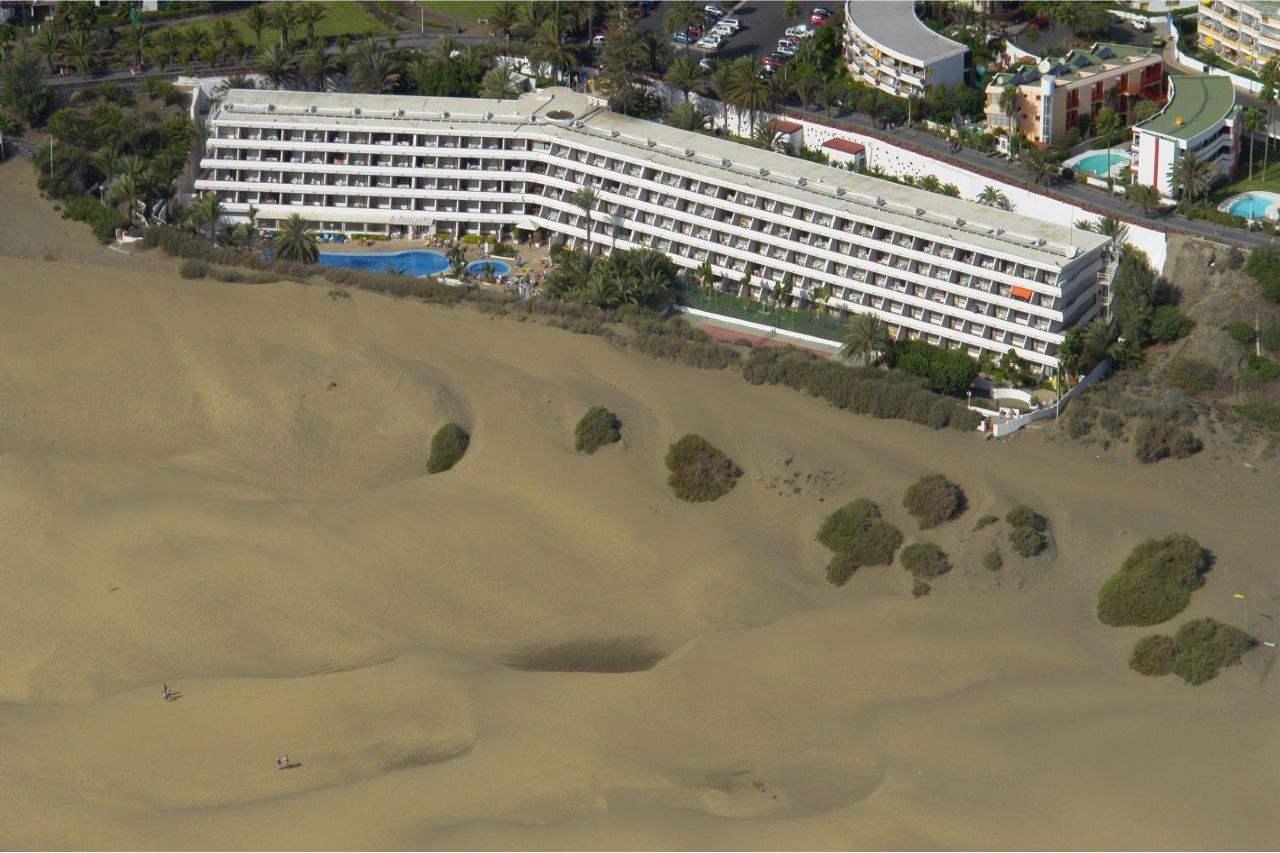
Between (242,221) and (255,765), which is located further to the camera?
(242,221)

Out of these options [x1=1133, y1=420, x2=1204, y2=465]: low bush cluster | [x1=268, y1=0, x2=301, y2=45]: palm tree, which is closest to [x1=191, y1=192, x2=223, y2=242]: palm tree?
[x1=268, y1=0, x2=301, y2=45]: palm tree

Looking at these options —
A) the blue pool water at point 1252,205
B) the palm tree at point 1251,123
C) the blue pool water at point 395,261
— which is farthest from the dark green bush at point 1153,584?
the blue pool water at point 395,261

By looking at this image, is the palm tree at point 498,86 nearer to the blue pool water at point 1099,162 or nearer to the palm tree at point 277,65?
the palm tree at point 277,65

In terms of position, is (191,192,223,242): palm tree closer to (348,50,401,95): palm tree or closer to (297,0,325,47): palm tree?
(348,50,401,95): palm tree

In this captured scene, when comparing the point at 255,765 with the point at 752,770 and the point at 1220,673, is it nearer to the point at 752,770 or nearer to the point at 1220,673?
the point at 752,770

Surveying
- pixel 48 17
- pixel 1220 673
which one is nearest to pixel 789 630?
pixel 1220 673

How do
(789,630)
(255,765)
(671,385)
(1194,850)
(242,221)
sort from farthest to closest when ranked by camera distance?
1. (242,221)
2. (671,385)
3. (789,630)
4. (255,765)
5. (1194,850)
